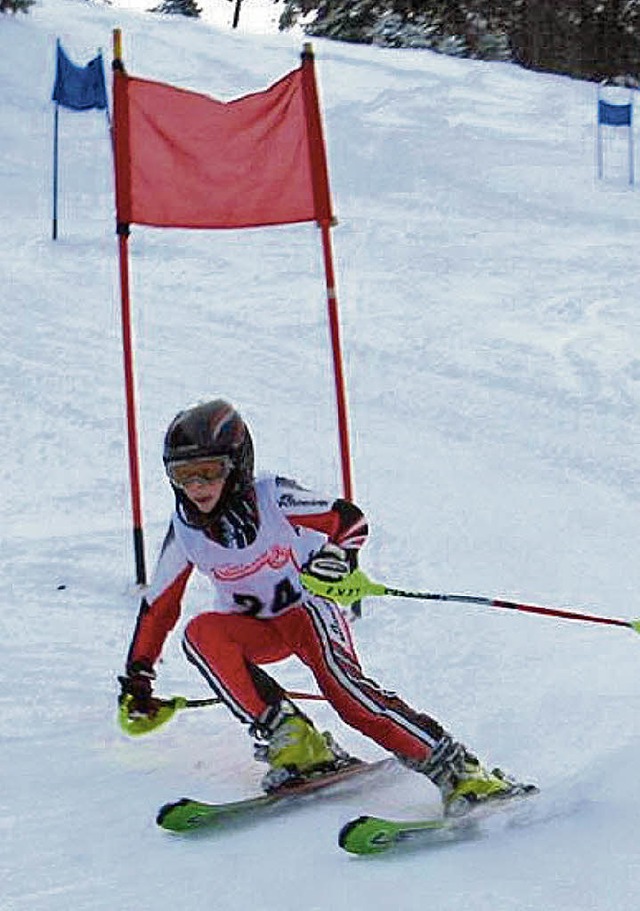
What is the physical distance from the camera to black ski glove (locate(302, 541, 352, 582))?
415cm

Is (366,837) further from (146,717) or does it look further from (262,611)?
(146,717)

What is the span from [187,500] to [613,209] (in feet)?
46.7

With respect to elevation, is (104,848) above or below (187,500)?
below

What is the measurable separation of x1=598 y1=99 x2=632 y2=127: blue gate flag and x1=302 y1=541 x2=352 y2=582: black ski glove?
1589 centimetres

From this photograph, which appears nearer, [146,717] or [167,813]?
[167,813]

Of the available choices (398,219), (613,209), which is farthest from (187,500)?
(613,209)

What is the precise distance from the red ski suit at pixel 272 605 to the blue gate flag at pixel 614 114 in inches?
619

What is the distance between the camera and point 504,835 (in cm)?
371

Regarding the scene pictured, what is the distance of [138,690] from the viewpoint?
4.46 metres

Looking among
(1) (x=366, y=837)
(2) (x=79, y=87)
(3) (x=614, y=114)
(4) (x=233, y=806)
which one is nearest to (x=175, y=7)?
(3) (x=614, y=114)

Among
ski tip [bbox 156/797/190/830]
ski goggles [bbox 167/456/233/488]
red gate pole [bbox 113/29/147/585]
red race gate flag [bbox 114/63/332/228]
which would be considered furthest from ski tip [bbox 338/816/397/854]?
red race gate flag [bbox 114/63/332/228]

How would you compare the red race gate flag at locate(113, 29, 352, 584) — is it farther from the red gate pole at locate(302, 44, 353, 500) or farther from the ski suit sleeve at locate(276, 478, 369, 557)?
the ski suit sleeve at locate(276, 478, 369, 557)

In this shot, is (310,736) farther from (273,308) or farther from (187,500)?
(273,308)

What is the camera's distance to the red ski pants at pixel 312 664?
4090 mm
